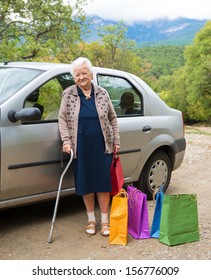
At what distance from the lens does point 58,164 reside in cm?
392

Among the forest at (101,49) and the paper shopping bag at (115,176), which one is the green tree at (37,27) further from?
the paper shopping bag at (115,176)

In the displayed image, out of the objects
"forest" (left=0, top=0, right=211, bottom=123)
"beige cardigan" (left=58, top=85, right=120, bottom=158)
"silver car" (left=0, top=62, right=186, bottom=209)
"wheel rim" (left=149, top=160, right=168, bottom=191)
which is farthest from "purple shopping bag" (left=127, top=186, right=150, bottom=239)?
"forest" (left=0, top=0, right=211, bottom=123)

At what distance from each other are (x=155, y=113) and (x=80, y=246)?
80.7 inches

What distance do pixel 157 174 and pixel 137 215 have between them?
137 centimetres

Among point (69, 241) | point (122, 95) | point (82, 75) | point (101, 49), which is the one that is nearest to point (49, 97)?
point (82, 75)

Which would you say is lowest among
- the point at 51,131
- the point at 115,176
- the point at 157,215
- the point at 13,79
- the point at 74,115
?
the point at 157,215

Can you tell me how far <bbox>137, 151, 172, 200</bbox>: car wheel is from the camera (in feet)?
16.4

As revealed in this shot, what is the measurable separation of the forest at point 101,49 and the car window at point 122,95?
9.50 meters

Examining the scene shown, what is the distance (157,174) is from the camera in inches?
204

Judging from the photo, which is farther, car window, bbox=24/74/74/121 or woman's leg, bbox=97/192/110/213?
woman's leg, bbox=97/192/110/213

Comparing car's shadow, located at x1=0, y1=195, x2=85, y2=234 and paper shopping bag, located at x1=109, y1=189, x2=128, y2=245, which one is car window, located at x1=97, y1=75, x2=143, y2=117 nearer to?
paper shopping bag, located at x1=109, y1=189, x2=128, y2=245

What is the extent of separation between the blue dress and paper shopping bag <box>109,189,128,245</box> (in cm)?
25

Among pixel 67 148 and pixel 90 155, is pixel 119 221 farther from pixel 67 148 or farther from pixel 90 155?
pixel 67 148
